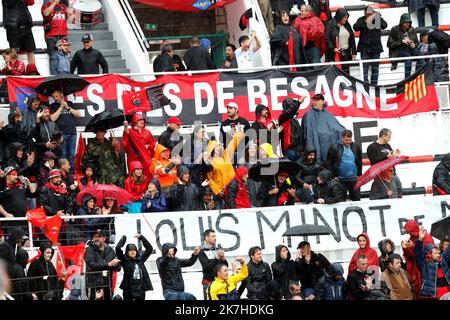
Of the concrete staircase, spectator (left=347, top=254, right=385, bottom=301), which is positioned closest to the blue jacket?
spectator (left=347, top=254, right=385, bottom=301)

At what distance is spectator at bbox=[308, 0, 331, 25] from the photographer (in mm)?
31469

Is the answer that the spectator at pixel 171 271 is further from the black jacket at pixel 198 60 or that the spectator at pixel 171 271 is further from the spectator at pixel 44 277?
the black jacket at pixel 198 60

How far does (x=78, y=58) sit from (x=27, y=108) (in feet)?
6.43

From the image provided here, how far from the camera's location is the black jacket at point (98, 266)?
25.3 meters

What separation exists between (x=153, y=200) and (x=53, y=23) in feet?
15.1

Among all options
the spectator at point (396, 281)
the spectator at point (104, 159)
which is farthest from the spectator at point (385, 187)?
the spectator at point (104, 159)

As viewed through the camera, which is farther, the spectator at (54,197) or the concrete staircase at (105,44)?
the concrete staircase at (105,44)

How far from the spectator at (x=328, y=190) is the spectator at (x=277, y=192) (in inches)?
→ 16.6

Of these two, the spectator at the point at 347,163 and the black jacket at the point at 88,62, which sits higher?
the black jacket at the point at 88,62

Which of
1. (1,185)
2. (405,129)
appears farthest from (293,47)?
(1,185)

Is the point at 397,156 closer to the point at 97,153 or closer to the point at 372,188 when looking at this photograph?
the point at 372,188

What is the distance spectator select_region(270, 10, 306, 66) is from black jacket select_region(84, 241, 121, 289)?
6.22m

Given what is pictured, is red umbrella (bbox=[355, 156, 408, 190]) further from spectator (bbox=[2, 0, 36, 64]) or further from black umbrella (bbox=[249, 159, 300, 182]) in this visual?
spectator (bbox=[2, 0, 36, 64])

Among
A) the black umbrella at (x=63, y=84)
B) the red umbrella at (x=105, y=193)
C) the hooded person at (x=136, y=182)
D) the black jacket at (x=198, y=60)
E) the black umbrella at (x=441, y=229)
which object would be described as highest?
the black jacket at (x=198, y=60)
